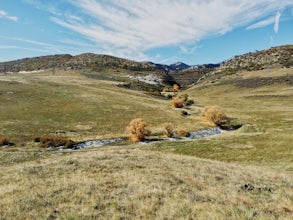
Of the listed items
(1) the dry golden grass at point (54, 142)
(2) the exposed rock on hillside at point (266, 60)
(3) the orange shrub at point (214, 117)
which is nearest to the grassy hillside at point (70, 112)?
(1) the dry golden grass at point (54, 142)

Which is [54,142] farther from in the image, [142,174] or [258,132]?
[258,132]

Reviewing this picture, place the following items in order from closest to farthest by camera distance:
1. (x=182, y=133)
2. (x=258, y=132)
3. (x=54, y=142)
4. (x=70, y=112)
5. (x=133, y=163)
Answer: (x=133, y=163) < (x=54, y=142) < (x=258, y=132) < (x=182, y=133) < (x=70, y=112)

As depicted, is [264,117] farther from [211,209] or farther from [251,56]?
[251,56]

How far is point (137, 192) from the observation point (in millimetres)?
15000

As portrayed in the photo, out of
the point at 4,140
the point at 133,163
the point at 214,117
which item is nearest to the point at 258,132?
the point at 214,117

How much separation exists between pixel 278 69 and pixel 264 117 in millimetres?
85650

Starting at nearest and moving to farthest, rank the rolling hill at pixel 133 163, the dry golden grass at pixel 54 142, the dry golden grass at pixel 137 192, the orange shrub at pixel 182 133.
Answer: the dry golden grass at pixel 137 192
the rolling hill at pixel 133 163
the dry golden grass at pixel 54 142
the orange shrub at pixel 182 133

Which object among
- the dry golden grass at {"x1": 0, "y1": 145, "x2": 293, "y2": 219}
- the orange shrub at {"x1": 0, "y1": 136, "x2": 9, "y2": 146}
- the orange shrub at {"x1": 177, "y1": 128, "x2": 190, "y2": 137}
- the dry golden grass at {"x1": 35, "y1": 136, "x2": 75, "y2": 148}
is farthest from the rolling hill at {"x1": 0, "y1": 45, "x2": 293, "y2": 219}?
the orange shrub at {"x1": 177, "y1": 128, "x2": 190, "y2": 137}

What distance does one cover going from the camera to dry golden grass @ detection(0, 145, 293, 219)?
12.0m

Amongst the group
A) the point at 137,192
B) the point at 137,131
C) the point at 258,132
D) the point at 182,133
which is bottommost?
the point at 182,133

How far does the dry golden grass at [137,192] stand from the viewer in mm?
12047

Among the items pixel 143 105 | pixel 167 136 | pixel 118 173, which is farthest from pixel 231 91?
pixel 118 173

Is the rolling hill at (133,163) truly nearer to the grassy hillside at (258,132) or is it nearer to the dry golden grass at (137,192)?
the dry golden grass at (137,192)

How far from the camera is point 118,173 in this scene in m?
19.4
